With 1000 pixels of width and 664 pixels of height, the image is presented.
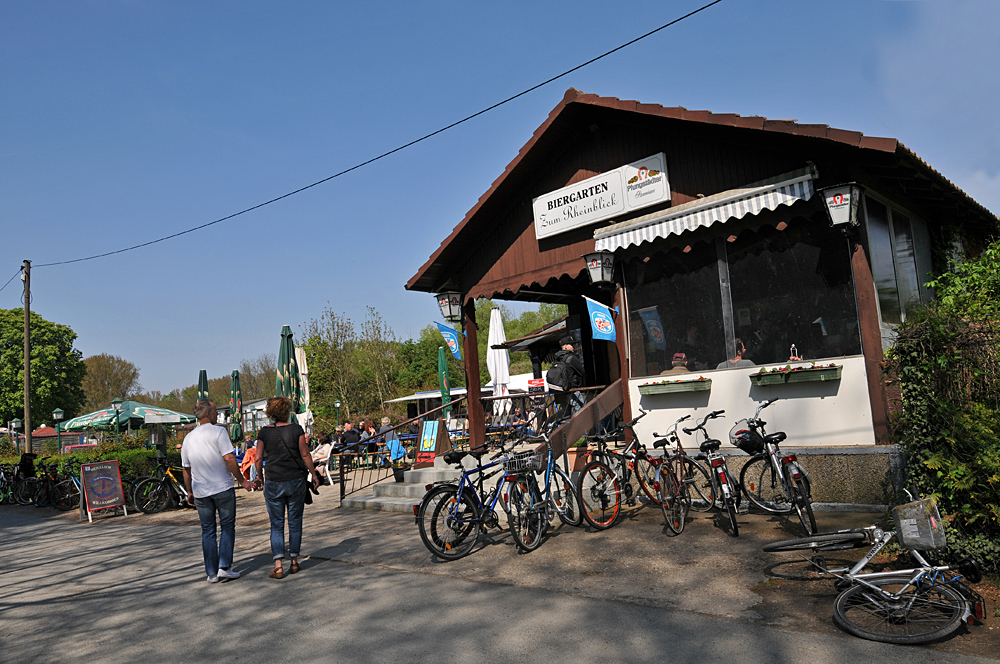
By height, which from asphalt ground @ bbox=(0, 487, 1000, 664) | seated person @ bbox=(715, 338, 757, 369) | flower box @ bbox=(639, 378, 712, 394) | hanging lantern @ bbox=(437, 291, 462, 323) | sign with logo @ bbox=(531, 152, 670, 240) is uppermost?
sign with logo @ bbox=(531, 152, 670, 240)

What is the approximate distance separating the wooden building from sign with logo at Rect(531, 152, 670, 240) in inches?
0.8

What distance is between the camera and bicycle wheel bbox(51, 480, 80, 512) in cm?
1452

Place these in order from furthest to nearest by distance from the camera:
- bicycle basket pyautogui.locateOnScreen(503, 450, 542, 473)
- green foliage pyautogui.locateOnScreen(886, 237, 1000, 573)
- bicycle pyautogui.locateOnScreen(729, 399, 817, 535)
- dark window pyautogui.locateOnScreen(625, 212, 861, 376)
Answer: dark window pyautogui.locateOnScreen(625, 212, 861, 376) → bicycle basket pyautogui.locateOnScreen(503, 450, 542, 473) → bicycle pyautogui.locateOnScreen(729, 399, 817, 535) → green foliage pyautogui.locateOnScreen(886, 237, 1000, 573)

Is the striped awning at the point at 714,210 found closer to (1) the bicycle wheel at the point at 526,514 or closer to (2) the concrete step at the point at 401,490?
(1) the bicycle wheel at the point at 526,514

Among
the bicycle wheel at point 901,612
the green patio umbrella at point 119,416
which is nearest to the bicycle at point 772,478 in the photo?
the bicycle wheel at point 901,612

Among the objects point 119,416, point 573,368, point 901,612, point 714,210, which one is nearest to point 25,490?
point 119,416

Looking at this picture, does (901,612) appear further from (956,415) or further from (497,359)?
(497,359)

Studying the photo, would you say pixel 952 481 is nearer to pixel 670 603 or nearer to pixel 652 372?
pixel 670 603

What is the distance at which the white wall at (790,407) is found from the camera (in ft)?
23.8

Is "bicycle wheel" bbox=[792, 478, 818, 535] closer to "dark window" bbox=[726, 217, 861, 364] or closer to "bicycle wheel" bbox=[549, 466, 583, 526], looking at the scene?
"dark window" bbox=[726, 217, 861, 364]

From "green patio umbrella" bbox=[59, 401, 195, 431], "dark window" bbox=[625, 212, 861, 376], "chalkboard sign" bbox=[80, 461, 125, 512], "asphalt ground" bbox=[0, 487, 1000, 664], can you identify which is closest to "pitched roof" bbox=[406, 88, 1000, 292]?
"dark window" bbox=[625, 212, 861, 376]

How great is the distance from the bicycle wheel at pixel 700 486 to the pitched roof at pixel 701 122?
3598 millimetres

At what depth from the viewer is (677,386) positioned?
8.55 metres

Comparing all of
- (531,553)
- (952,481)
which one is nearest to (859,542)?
(952,481)
